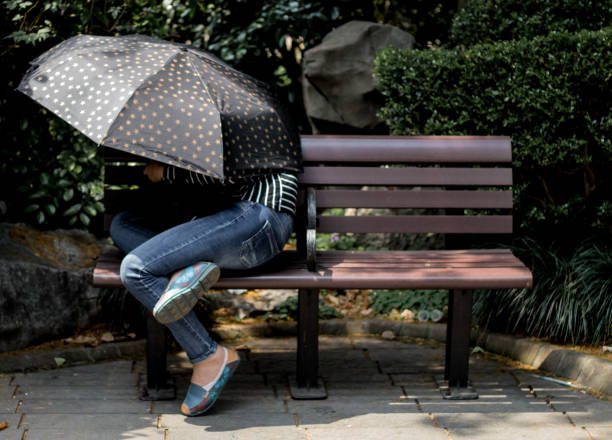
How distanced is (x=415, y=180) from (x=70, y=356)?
2058 millimetres

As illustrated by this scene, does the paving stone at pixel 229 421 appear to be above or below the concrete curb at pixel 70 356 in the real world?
above

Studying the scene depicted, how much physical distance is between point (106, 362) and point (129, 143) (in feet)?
5.29

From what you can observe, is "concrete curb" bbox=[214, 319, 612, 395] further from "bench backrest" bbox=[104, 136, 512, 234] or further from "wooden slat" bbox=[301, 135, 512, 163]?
"wooden slat" bbox=[301, 135, 512, 163]

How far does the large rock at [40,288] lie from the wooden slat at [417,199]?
4.96 ft

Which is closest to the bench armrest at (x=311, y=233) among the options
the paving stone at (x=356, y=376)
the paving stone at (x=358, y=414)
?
the paving stone at (x=358, y=414)

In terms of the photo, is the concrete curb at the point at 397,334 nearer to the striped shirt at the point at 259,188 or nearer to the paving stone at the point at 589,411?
the paving stone at the point at 589,411

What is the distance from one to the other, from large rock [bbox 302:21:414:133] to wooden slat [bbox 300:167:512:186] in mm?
1892

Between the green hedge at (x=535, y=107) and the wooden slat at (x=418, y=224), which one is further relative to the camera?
the green hedge at (x=535, y=107)

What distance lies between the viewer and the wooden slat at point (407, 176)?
12.7 ft

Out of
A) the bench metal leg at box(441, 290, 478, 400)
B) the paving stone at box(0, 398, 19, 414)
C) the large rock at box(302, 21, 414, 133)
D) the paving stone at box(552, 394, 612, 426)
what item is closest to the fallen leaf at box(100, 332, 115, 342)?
the paving stone at box(0, 398, 19, 414)

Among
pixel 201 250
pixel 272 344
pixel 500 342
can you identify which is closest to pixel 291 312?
pixel 272 344

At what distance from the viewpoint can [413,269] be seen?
3414mm

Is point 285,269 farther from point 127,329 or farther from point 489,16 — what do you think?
point 489,16

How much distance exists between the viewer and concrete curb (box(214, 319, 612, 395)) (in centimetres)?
369
